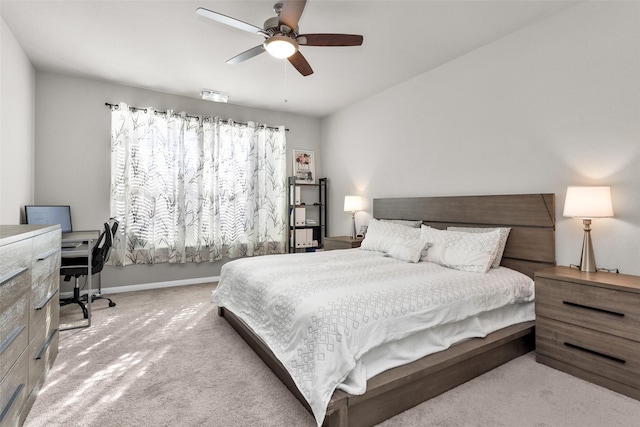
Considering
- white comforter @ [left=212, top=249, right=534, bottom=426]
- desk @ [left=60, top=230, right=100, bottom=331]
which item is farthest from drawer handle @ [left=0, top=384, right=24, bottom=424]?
desk @ [left=60, top=230, right=100, bottom=331]

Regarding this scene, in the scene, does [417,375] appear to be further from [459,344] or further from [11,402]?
Result: [11,402]

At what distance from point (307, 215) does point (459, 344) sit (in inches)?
150

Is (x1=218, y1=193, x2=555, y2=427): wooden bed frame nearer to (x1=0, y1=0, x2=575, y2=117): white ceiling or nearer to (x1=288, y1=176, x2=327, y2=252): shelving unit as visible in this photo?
(x1=0, y1=0, x2=575, y2=117): white ceiling

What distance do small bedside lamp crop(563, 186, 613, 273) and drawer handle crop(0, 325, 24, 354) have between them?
331 centimetres

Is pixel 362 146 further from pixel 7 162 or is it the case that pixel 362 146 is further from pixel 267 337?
pixel 7 162

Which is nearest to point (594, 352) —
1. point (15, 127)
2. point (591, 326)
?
point (591, 326)

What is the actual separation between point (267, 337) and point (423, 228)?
1.95 meters

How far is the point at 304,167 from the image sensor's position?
5457 mm

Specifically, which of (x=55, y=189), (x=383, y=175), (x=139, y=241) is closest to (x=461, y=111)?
(x=383, y=175)

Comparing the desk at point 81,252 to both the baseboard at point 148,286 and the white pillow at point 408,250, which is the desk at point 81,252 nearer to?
the baseboard at point 148,286

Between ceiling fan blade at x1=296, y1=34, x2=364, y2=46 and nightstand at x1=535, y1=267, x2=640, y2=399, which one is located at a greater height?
ceiling fan blade at x1=296, y1=34, x2=364, y2=46

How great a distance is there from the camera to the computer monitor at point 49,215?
130 inches

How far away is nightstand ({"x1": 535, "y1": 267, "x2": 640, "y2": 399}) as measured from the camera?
73.5 inches

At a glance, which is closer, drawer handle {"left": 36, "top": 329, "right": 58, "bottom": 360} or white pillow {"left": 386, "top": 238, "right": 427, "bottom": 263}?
drawer handle {"left": 36, "top": 329, "right": 58, "bottom": 360}
